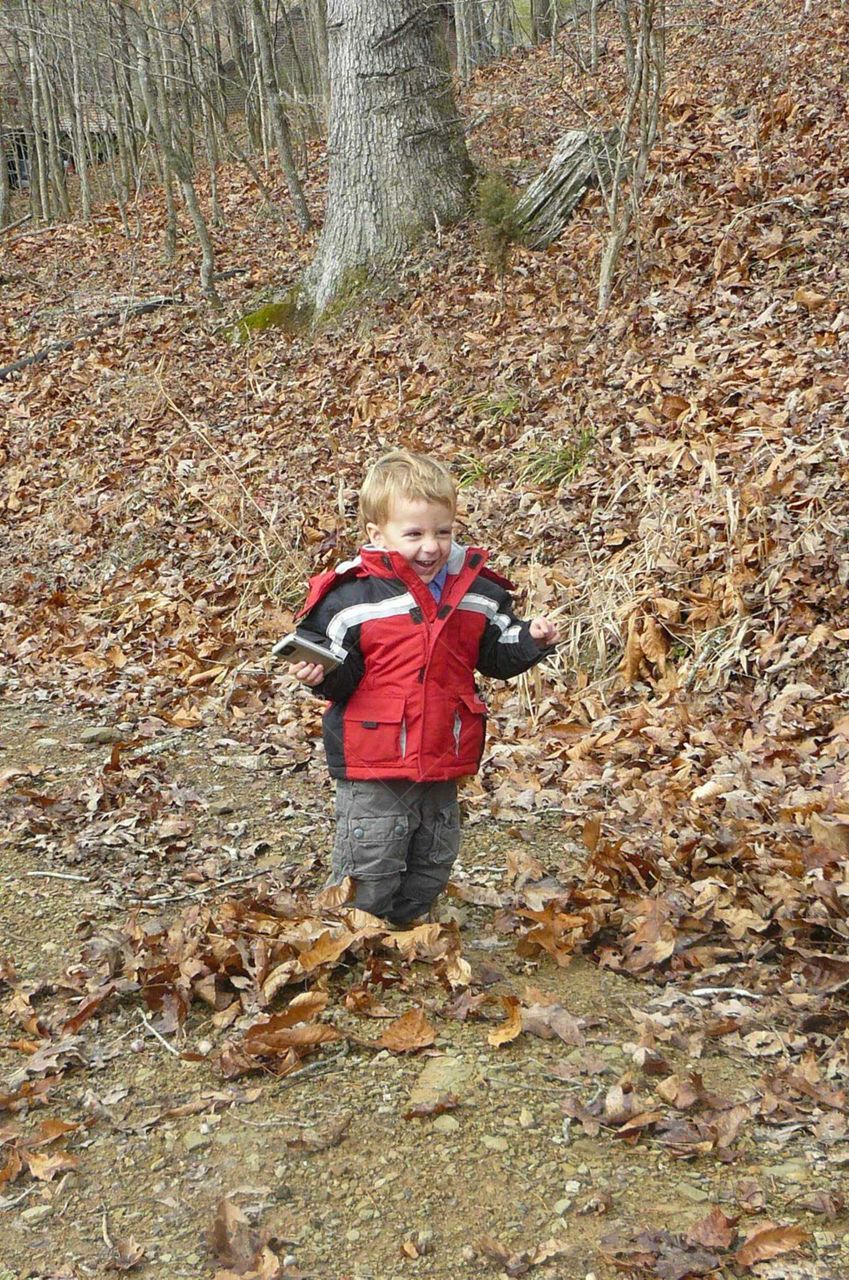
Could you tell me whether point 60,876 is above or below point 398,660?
below

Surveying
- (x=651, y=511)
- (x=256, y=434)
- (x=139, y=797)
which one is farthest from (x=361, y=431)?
(x=139, y=797)

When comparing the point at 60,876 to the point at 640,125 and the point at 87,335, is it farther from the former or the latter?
the point at 87,335

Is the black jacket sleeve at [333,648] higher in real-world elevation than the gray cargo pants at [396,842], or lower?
higher

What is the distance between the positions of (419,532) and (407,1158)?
1.70 meters

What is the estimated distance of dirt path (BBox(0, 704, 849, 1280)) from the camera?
259cm

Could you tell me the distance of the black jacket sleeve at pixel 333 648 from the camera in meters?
3.49

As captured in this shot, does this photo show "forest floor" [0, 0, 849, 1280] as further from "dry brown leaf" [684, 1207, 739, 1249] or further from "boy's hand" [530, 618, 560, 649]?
"boy's hand" [530, 618, 560, 649]

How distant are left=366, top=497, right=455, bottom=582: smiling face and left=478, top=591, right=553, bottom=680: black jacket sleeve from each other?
0.94 feet

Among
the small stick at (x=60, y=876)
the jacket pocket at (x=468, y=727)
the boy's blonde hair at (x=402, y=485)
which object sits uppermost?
the boy's blonde hair at (x=402, y=485)

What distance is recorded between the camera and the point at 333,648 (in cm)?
348

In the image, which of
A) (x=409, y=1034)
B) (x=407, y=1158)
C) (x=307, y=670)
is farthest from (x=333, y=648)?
(x=407, y=1158)

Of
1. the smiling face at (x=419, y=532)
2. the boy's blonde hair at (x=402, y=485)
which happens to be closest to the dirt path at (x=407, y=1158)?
the smiling face at (x=419, y=532)

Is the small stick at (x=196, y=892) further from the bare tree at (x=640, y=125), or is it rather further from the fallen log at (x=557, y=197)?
the fallen log at (x=557, y=197)

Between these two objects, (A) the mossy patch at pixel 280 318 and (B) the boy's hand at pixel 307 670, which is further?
(A) the mossy patch at pixel 280 318
